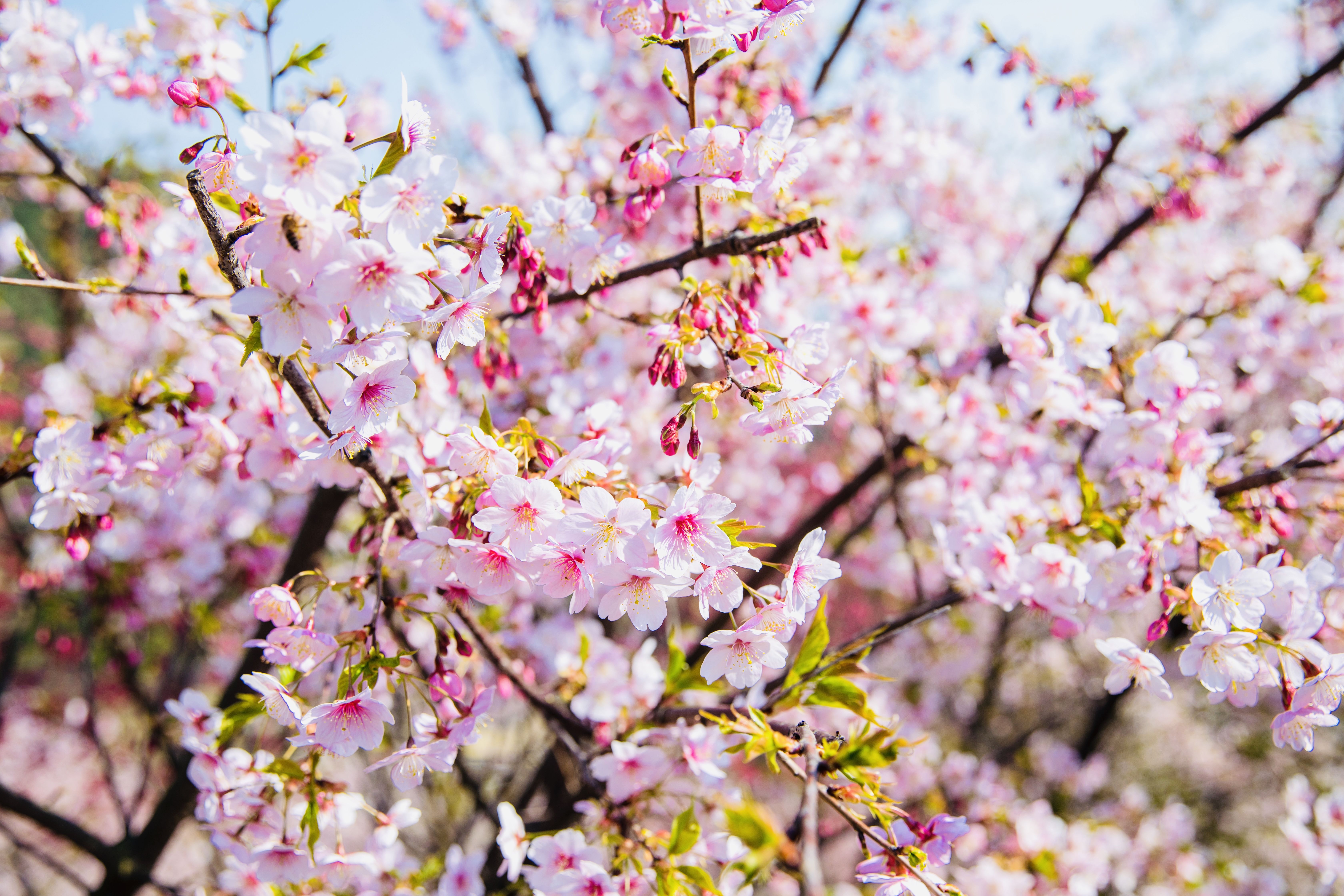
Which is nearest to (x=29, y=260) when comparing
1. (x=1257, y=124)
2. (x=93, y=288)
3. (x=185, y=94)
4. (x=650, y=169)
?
(x=93, y=288)

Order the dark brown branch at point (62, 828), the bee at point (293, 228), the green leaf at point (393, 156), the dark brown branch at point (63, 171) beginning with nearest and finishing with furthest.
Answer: the bee at point (293, 228) → the green leaf at point (393, 156) → the dark brown branch at point (63, 171) → the dark brown branch at point (62, 828)

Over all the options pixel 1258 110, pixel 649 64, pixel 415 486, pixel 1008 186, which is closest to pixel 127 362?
pixel 649 64

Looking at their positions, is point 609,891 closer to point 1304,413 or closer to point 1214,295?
point 1304,413

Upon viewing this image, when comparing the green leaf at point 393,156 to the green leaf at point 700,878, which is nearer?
the green leaf at point 393,156

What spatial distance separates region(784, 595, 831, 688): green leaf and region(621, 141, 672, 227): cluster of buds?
1020mm

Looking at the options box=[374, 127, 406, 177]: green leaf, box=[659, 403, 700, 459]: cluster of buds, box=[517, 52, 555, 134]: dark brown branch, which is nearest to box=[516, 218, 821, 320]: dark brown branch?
box=[659, 403, 700, 459]: cluster of buds

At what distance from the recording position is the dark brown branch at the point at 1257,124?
3.02 m

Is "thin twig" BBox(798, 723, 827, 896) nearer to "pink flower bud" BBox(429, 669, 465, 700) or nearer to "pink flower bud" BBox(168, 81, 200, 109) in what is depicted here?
"pink flower bud" BBox(429, 669, 465, 700)

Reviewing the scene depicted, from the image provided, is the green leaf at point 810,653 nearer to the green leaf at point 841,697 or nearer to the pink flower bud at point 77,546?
the green leaf at point 841,697

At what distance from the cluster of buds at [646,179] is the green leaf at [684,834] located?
1.38m

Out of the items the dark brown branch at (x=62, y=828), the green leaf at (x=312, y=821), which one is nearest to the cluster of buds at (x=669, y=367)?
the green leaf at (x=312, y=821)

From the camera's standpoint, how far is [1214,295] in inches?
157

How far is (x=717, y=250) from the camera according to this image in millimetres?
1639

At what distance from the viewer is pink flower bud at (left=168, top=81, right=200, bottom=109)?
1363 mm
